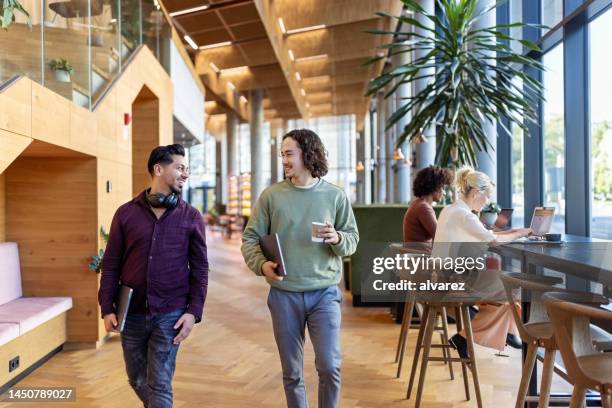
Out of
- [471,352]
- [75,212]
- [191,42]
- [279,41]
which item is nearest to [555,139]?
[471,352]

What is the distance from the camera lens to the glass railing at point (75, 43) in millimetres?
3395

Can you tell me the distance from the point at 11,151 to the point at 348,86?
1940 cm

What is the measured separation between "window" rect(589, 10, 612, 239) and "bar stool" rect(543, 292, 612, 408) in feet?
9.68

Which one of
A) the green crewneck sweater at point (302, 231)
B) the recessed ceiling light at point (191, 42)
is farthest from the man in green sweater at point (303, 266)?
the recessed ceiling light at point (191, 42)

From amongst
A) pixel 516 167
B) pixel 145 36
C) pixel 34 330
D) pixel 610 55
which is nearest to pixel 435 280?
pixel 610 55

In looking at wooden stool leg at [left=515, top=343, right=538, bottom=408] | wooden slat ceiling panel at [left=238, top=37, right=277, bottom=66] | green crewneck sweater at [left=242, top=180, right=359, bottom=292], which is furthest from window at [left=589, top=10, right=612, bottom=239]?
wooden slat ceiling panel at [left=238, top=37, right=277, bottom=66]

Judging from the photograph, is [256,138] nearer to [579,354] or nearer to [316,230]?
[316,230]

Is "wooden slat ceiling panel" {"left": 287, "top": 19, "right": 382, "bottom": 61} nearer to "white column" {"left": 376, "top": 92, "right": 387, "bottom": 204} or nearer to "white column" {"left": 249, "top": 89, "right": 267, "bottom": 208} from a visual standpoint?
"white column" {"left": 249, "top": 89, "right": 267, "bottom": 208}

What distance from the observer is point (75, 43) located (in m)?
4.36

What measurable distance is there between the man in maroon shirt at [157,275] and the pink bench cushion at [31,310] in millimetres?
1809

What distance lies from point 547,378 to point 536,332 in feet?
0.65

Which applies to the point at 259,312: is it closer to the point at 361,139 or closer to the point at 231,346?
the point at 231,346

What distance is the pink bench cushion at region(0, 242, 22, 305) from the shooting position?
13.9 ft

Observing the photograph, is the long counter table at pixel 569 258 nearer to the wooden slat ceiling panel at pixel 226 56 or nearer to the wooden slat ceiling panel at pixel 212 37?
the wooden slat ceiling panel at pixel 212 37
